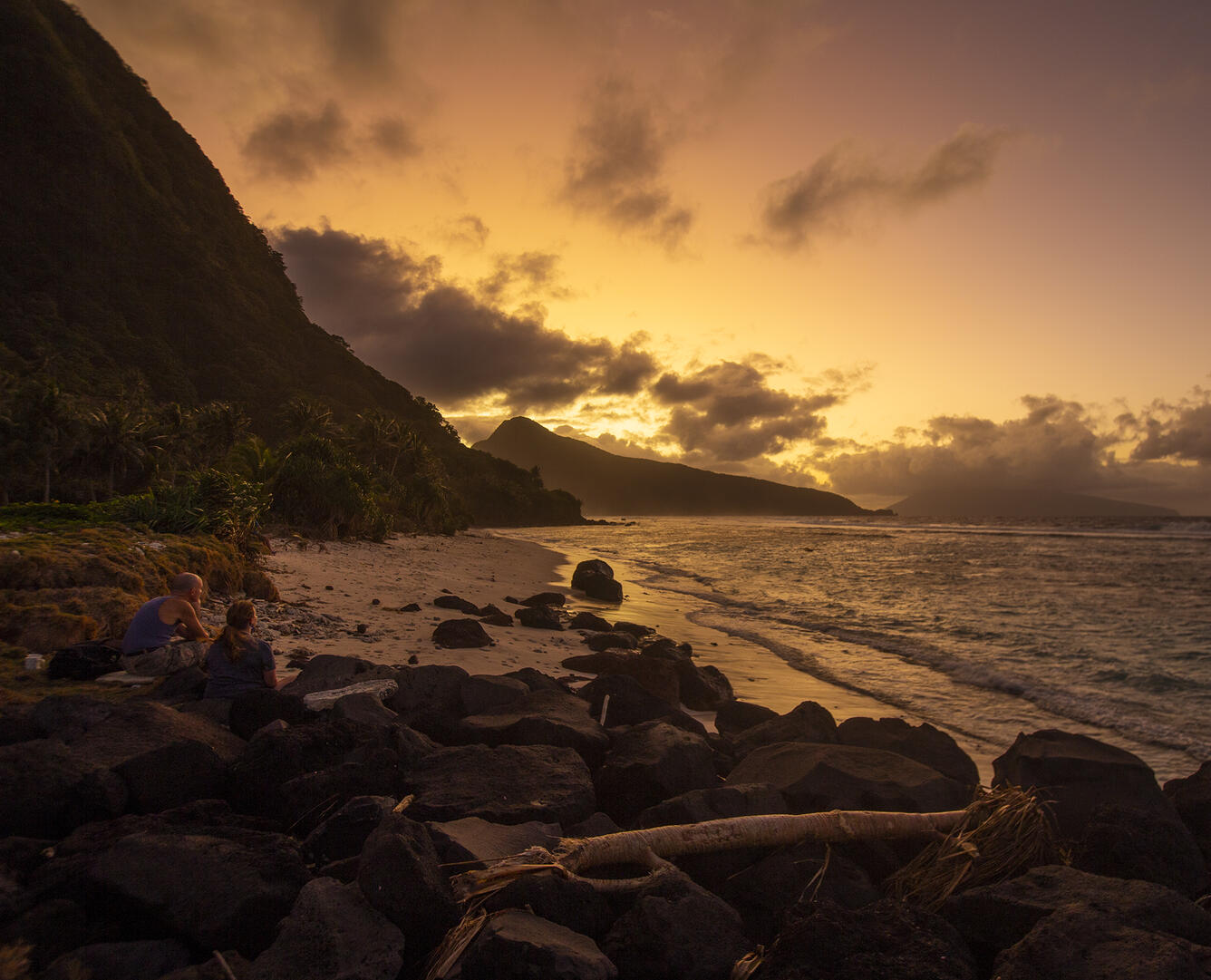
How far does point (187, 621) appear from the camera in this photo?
689cm

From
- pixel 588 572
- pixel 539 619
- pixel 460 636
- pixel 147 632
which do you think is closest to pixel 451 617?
pixel 539 619

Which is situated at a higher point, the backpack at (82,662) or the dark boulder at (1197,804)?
the backpack at (82,662)

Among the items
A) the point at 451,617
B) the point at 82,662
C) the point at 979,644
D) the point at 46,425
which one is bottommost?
the point at 979,644

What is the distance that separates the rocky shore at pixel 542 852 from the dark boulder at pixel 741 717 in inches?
76.5

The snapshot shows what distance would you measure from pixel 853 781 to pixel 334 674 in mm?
5198

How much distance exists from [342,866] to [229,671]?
3.35 metres

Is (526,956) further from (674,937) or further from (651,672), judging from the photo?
(651,672)

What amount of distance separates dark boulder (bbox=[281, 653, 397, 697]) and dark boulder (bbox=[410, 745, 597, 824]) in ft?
7.01

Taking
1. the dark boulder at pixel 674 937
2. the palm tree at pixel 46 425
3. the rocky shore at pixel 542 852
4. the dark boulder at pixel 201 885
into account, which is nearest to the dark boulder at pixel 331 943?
the rocky shore at pixel 542 852

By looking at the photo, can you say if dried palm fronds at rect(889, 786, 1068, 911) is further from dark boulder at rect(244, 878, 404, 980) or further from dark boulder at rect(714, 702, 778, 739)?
dark boulder at rect(714, 702, 778, 739)

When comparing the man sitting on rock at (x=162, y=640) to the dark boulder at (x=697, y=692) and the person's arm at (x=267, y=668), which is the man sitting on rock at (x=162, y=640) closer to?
the person's arm at (x=267, y=668)

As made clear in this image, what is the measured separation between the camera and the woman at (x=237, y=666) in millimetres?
5746

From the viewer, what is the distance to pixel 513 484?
408 feet

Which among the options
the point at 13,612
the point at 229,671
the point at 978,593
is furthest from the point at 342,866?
the point at 978,593
